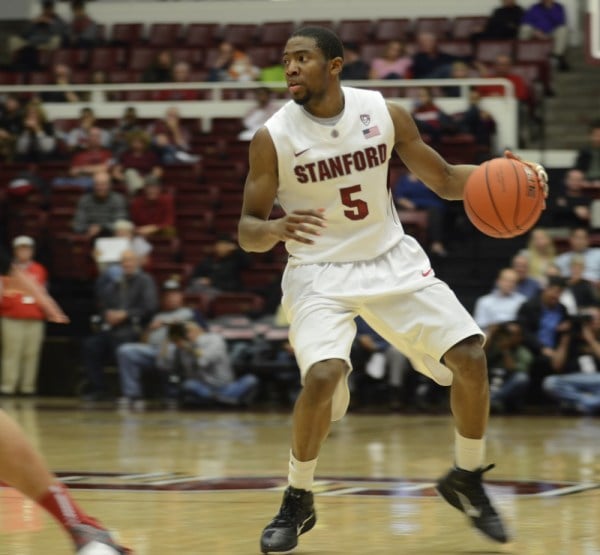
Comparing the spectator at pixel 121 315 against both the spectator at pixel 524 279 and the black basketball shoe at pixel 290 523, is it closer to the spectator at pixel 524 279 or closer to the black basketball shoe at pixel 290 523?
the spectator at pixel 524 279

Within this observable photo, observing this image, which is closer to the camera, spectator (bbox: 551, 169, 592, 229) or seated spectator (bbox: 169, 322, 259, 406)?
seated spectator (bbox: 169, 322, 259, 406)

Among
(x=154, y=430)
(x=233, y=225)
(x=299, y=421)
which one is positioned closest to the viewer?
(x=299, y=421)

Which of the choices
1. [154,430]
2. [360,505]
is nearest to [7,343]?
[154,430]

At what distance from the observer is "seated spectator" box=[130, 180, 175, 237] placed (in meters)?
15.5

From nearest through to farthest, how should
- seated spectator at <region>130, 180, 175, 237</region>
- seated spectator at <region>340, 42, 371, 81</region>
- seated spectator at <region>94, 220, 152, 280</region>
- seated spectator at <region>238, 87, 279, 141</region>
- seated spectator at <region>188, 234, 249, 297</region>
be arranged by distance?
1. seated spectator at <region>188, 234, 249, 297</region>
2. seated spectator at <region>94, 220, 152, 280</region>
3. seated spectator at <region>130, 180, 175, 237</region>
4. seated spectator at <region>238, 87, 279, 141</region>
5. seated spectator at <region>340, 42, 371, 81</region>

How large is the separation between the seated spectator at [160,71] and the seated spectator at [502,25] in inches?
164

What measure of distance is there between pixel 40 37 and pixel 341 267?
15729 mm

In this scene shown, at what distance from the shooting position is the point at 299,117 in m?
5.65

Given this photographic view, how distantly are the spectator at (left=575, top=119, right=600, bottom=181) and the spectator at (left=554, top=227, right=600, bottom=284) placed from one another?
1258 millimetres

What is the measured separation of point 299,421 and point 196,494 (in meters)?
1.71

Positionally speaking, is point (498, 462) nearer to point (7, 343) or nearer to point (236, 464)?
point (236, 464)

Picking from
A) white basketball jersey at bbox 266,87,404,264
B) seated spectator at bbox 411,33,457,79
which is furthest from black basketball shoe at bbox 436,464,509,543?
seated spectator at bbox 411,33,457,79

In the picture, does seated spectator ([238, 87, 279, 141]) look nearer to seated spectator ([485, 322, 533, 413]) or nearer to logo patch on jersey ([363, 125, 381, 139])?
seated spectator ([485, 322, 533, 413])

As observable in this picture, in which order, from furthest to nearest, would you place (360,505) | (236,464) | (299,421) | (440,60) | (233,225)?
(440,60) → (233,225) → (236,464) → (360,505) → (299,421)
